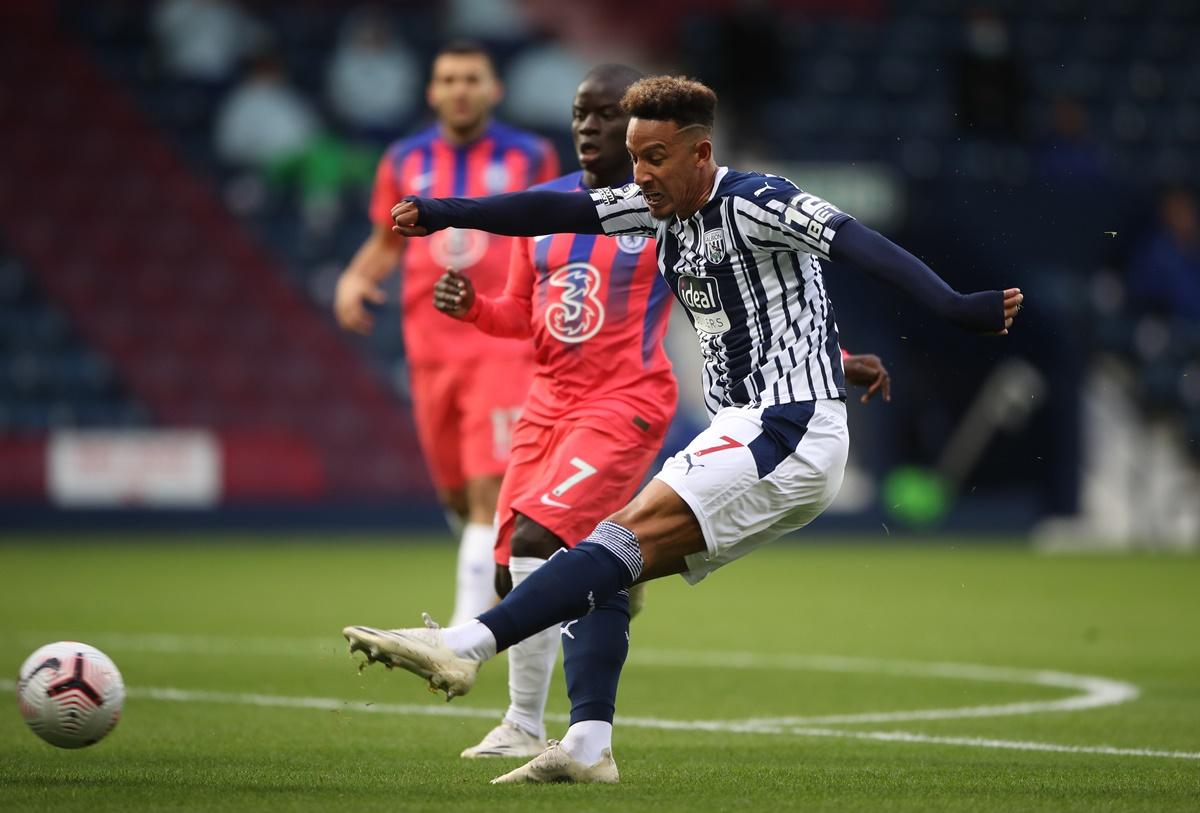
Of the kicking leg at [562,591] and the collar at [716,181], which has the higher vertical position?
the collar at [716,181]

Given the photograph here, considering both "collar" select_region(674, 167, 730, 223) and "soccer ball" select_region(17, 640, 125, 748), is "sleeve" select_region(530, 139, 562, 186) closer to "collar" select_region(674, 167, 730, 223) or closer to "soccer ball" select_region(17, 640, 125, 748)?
"collar" select_region(674, 167, 730, 223)

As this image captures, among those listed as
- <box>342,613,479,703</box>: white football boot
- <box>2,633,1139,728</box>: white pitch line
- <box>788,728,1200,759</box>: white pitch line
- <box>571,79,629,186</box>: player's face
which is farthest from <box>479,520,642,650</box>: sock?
<box>2,633,1139,728</box>: white pitch line

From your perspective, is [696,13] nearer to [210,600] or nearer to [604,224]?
[210,600]

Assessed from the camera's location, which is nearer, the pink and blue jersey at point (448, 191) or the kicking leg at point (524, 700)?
the kicking leg at point (524, 700)

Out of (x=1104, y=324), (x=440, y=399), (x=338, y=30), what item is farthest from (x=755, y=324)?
(x=338, y=30)

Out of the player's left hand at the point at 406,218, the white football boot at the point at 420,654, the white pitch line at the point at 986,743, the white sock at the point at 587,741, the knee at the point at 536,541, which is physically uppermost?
the player's left hand at the point at 406,218

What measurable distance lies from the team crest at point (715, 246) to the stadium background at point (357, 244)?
1182cm

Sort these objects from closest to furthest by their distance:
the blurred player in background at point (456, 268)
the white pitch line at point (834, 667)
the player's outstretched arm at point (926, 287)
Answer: the player's outstretched arm at point (926, 287)
the white pitch line at point (834, 667)
the blurred player in background at point (456, 268)

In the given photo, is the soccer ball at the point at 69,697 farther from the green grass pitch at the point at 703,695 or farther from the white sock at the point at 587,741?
the white sock at the point at 587,741

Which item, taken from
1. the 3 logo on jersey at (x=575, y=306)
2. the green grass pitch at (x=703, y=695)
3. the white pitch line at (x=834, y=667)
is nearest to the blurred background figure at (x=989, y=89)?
the green grass pitch at (x=703, y=695)

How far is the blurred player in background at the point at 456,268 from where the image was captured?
788cm

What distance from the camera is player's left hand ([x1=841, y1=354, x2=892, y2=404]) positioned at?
5.68 meters

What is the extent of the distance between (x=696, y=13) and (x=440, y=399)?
44.6ft

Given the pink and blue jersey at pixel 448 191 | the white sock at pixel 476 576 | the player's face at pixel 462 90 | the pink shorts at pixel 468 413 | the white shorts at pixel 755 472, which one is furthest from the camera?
the pink and blue jersey at pixel 448 191
